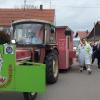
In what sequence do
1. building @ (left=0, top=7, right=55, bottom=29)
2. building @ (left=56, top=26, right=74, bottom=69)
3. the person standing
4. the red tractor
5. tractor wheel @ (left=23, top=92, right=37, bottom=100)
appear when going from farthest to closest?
1. building @ (left=0, top=7, right=55, bottom=29)
2. the person standing
3. building @ (left=56, top=26, right=74, bottom=69)
4. the red tractor
5. tractor wheel @ (left=23, top=92, right=37, bottom=100)

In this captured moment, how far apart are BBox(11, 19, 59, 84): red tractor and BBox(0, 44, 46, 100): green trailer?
339 cm

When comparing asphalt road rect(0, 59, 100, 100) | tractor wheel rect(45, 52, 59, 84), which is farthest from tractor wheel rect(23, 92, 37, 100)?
tractor wheel rect(45, 52, 59, 84)

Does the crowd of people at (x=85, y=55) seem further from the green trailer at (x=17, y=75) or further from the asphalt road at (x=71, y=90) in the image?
the green trailer at (x=17, y=75)

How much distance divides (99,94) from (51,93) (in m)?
1.44

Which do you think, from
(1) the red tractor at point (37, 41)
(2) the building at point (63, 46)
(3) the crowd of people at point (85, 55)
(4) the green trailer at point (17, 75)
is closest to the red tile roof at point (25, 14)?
(2) the building at point (63, 46)

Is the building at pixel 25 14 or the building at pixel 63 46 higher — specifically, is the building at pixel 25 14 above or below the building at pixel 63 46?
above

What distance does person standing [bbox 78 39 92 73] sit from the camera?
710 inches

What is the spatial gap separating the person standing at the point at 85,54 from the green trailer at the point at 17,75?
345 inches

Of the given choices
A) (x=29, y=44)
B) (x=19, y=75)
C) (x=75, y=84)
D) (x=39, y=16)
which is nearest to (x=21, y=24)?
(x=29, y=44)

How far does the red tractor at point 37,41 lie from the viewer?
44.2 ft

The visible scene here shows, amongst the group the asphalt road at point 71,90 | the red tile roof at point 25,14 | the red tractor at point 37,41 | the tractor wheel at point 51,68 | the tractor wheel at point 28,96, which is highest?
the red tile roof at point 25,14

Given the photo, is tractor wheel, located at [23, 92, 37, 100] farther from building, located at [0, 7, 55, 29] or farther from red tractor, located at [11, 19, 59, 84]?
building, located at [0, 7, 55, 29]

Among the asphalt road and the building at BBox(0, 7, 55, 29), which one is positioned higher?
the building at BBox(0, 7, 55, 29)

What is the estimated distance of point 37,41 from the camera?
1377 centimetres
